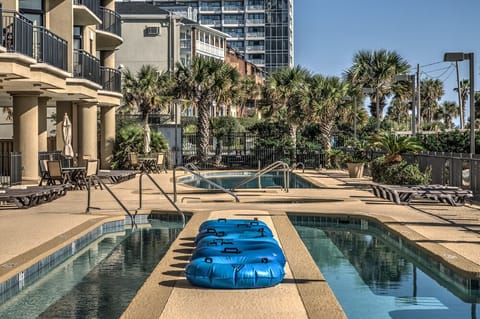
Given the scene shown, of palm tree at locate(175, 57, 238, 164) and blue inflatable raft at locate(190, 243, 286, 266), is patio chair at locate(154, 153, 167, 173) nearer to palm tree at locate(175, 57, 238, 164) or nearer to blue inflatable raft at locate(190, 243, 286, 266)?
palm tree at locate(175, 57, 238, 164)

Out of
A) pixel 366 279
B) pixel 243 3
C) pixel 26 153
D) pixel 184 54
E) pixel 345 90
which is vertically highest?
pixel 243 3

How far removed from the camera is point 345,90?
133 feet

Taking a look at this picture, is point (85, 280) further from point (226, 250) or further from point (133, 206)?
point (133, 206)

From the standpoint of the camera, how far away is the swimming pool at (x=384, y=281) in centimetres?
838

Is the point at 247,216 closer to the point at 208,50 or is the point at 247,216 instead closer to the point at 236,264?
the point at 236,264

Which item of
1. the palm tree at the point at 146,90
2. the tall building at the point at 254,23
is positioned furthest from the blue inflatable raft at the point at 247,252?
the tall building at the point at 254,23

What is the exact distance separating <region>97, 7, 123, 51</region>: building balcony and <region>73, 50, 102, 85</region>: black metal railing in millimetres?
3919

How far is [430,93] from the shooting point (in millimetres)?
99688

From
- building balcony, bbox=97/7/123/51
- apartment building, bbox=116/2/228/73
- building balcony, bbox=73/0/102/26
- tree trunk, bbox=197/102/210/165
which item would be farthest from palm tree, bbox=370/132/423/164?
apartment building, bbox=116/2/228/73

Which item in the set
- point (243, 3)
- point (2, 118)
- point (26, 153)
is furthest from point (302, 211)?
point (243, 3)

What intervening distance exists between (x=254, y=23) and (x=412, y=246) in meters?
114

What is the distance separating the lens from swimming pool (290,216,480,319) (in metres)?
8.38

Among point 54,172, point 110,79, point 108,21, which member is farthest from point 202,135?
point 54,172

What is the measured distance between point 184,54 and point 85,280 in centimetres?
6317
